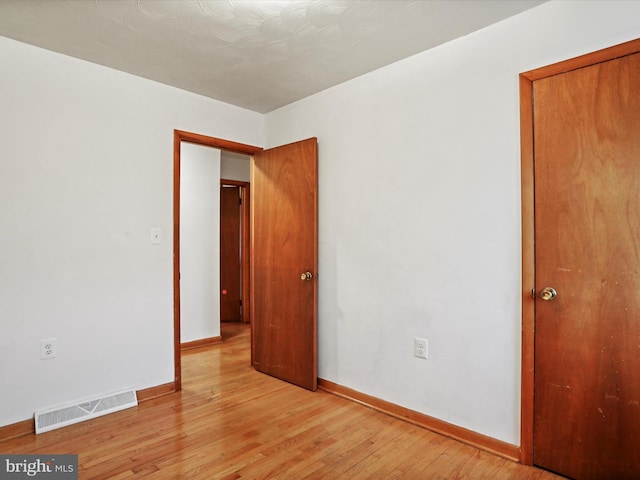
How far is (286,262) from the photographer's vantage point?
10.8 ft

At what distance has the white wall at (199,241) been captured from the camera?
14.3 ft

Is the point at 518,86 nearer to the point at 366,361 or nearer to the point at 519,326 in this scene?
the point at 519,326

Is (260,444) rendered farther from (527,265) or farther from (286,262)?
(527,265)

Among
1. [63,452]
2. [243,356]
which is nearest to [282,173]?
[243,356]

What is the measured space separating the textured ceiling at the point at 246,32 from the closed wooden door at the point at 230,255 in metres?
2.93

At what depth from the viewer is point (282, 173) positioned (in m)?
3.32

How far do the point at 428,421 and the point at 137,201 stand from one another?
2601 mm

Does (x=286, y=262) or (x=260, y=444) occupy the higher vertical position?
(x=286, y=262)

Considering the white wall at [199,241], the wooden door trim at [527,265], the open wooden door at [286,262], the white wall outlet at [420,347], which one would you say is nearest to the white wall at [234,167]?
the white wall at [199,241]

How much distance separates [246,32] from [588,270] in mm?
2241

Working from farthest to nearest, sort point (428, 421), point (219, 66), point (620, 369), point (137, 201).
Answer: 1. point (137, 201)
2. point (219, 66)
3. point (428, 421)
4. point (620, 369)

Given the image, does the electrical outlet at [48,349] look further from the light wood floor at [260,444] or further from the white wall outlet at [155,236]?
the white wall outlet at [155,236]

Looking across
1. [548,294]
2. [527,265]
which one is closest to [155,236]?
[527,265]

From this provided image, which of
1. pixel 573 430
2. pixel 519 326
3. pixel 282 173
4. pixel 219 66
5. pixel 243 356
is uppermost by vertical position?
pixel 219 66
